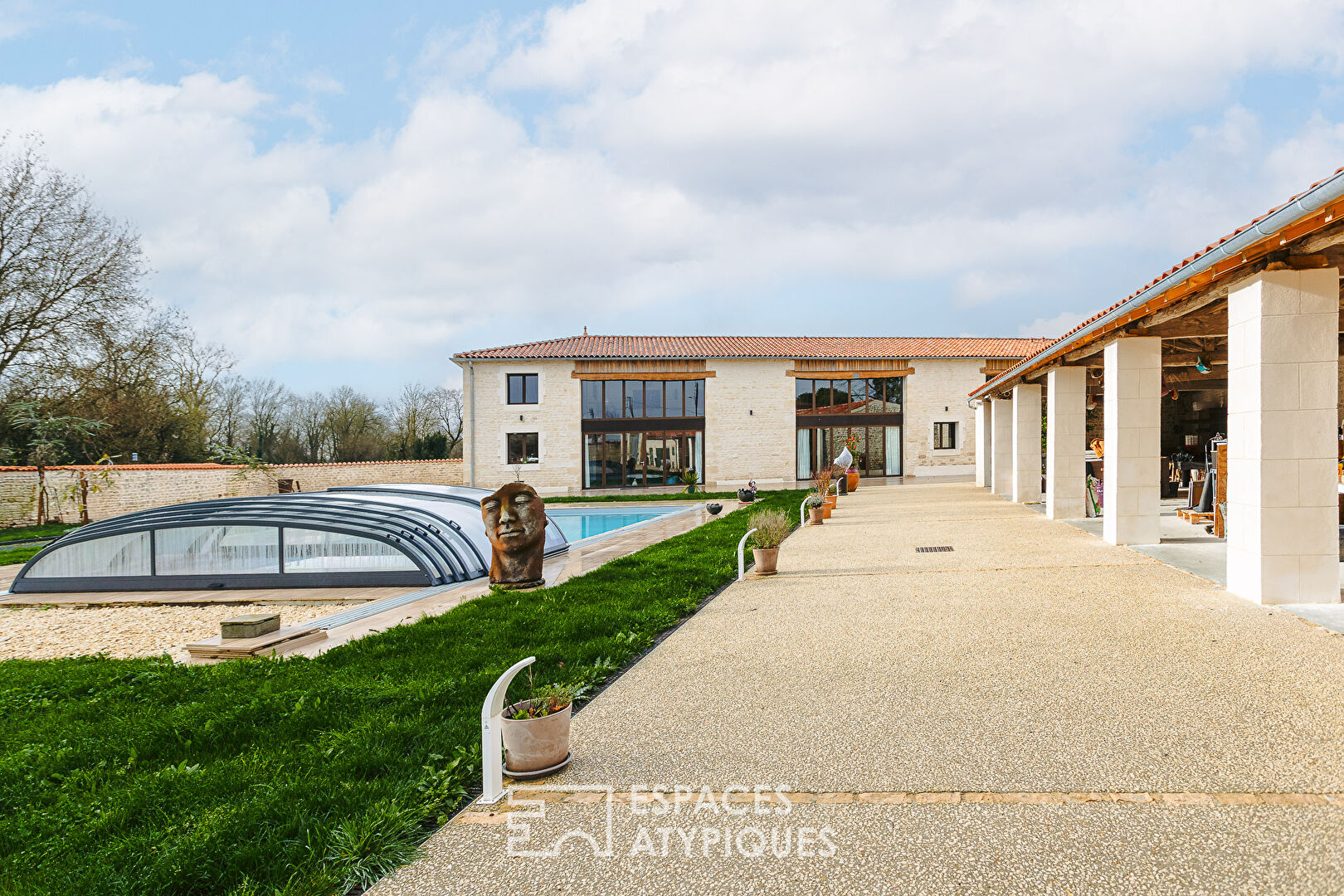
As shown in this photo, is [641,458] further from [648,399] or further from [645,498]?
[645,498]

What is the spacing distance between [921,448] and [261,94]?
25.3 m

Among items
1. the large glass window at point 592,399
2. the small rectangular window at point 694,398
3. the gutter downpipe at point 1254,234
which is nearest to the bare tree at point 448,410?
the large glass window at point 592,399

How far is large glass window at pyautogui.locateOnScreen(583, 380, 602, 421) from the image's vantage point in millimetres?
29109

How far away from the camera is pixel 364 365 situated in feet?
165

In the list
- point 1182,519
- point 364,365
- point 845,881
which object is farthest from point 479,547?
point 364,365

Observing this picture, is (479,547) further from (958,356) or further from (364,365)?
(364,365)

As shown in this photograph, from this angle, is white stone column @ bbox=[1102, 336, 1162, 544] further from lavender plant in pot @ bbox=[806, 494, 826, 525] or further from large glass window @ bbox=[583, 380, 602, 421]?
large glass window @ bbox=[583, 380, 602, 421]

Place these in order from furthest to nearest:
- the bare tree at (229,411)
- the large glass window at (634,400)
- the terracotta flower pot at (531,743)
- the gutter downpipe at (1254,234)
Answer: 1. the bare tree at (229,411)
2. the large glass window at (634,400)
3. the gutter downpipe at (1254,234)
4. the terracotta flower pot at (531,743)

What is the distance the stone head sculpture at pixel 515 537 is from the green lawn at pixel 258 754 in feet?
7.41

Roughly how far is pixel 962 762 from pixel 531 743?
205 centimetres

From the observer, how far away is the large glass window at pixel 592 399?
29.1m

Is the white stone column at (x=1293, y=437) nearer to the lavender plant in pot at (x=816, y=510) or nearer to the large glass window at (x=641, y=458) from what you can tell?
the lavender plant in pot at (x=816, y=510)

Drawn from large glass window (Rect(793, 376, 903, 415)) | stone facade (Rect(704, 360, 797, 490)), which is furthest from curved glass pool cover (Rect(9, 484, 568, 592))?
large glass window (Rect(793, 376, 903, 415))

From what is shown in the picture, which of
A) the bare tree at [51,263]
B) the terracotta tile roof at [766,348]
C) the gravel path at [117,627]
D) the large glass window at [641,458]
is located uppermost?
the bare tree at [51,263]
